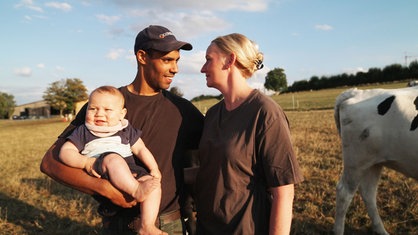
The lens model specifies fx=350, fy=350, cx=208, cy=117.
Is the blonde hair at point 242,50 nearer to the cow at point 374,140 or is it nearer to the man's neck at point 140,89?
the man's neck at point 140,89

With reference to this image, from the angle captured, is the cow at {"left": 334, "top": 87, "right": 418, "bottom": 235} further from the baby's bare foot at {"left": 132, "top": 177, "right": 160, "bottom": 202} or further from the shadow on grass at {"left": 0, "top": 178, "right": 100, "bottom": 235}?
the shadow on grass at {"left": 0, "top": 178, "right": 100, "bottom": 235}

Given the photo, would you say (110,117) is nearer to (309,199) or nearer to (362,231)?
(362,231)

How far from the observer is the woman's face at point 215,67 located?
2217 millimetres

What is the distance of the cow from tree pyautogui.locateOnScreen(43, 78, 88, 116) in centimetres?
6554

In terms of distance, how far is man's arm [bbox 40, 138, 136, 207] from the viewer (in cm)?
217

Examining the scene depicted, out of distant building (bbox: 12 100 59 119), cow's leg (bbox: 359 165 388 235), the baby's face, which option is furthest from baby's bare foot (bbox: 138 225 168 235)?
distant building (bbox: 12 100 59 119)

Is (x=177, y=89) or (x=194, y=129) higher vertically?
(x=177, y=89)

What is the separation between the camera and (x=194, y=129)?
2660mm

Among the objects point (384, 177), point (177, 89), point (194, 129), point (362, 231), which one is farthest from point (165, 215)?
point (384, 177)

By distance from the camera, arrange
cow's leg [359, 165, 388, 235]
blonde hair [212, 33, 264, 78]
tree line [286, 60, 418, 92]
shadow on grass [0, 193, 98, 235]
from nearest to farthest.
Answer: blonde hair [212, 33, 264, 78]
cow's leg [359, 165, 388, 235]
shadow on grass [0, 193, 98, 235]
tree line [286, 60, 418, 92]

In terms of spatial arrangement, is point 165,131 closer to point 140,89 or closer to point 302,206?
point 140,89

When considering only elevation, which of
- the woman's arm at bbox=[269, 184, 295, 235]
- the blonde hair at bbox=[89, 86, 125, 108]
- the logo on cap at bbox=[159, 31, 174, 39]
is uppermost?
the logo on cap at bbox=[159, 31, 174, 39]

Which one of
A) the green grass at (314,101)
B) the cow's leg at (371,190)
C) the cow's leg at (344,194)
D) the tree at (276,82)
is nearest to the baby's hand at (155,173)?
the cow's leg at (344,194)

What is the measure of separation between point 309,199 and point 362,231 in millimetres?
1172
